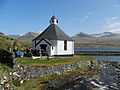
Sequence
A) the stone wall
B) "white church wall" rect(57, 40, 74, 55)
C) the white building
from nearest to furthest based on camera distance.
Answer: the stone wall → the white building → "white church wall" rect(57, 40, 74, 55)

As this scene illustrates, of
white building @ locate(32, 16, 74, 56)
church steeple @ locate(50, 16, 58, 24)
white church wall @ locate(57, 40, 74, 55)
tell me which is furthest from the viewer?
church steeple @ locate(50, 16, 58, 24)

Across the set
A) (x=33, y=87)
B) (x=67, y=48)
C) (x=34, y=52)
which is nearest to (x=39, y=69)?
(x=33, y=87)

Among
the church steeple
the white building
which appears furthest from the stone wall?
the church steeple

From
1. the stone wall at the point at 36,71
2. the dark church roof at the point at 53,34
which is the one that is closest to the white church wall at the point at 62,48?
the dark church roof at the point at 53,34

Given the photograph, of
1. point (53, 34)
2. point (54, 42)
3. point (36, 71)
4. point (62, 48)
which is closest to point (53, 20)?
point (53, 34)

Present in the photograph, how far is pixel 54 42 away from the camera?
38.3 m

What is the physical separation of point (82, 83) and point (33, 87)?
623 cm

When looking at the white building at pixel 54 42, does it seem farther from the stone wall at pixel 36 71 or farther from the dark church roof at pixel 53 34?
the stone wall at pixel 36 71

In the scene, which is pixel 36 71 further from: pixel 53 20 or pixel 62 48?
pixel 53 20

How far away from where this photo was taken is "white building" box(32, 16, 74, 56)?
37188 millimetres

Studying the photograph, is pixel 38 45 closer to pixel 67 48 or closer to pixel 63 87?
pixel 67 48

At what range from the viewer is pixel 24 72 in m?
22.7

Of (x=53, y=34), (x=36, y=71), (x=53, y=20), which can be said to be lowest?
(x=36, y=71)

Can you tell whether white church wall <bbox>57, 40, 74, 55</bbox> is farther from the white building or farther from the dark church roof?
the dark church roof
